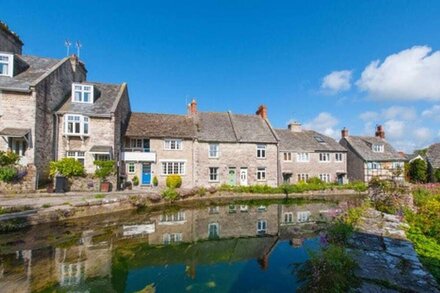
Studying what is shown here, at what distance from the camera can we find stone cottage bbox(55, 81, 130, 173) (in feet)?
69.3

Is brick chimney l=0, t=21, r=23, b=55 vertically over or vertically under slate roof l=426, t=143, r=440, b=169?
over

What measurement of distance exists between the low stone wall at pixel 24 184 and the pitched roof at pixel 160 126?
30.5 feet

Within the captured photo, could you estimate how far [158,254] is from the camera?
875cm

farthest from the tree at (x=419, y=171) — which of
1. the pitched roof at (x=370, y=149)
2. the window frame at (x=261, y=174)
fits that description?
the window frame at (x=261, y=174)

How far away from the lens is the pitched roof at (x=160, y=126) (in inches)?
1014

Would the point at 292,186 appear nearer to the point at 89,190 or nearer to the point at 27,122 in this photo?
the point at 89,190

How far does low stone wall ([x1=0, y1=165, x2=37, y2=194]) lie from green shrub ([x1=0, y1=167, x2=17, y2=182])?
1.01 feet

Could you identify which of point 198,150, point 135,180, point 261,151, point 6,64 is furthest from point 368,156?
point 6,64

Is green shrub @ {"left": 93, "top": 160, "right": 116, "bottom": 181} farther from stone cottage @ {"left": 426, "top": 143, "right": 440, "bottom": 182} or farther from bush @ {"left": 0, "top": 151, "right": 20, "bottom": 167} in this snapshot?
stone cottage @ {"left": 426, "top": 143, "right": 440, "bottom": 182}

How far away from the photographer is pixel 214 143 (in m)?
27.4

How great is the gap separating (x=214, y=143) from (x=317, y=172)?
49.6ft

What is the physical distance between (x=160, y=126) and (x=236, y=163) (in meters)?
9.68

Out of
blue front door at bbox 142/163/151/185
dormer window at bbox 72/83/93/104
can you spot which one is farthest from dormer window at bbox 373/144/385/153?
dormer window at bbox 72/83/93/104

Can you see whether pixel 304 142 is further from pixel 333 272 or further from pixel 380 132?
pixel 333 272
